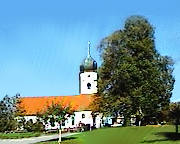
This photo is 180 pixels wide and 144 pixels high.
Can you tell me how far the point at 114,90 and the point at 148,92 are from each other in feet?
15.9

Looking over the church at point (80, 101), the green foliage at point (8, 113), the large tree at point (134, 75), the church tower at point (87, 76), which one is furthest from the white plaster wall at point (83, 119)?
the large tree at point (134, 75)

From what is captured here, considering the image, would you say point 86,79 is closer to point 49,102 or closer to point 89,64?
point 89,64

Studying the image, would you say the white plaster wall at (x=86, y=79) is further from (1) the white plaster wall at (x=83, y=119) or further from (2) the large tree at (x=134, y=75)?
(2) the large tree at (x=134, y=75)

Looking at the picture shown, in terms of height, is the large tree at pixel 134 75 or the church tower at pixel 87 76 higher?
the church tower at pixel 87 76

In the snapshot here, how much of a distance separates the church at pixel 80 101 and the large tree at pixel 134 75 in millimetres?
31173

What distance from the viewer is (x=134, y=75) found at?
52031 millimetres

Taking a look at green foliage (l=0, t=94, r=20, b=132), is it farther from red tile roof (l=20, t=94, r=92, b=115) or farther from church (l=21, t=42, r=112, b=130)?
red tile roof (l=20, t=94, r=92, b=115)

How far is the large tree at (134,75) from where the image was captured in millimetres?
52125

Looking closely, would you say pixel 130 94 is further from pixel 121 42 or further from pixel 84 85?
pixel 84 85

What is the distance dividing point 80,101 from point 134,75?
1698 inches

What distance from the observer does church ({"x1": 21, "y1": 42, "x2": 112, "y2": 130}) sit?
90812 mm

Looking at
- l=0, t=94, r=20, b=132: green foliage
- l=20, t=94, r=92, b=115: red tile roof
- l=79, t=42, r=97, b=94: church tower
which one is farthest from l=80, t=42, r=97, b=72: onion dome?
l=0, t=94, r=20, b=132: green foliage

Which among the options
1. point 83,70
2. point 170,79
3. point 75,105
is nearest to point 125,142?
point 170,79

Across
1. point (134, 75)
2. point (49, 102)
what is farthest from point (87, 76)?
point (134, 75)
